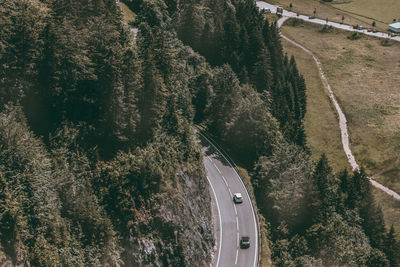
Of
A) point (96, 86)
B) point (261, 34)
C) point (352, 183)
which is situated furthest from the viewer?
point (261, 34)

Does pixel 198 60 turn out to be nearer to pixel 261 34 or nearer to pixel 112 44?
pixel 261 34

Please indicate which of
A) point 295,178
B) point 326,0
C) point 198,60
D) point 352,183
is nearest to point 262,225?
point 295,178

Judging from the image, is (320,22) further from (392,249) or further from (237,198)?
(237,198)

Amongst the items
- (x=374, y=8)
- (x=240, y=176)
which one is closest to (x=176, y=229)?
(x=240, y=176)

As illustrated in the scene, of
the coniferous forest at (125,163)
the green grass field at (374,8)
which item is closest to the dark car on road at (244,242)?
the coniferous forest at (125,163)

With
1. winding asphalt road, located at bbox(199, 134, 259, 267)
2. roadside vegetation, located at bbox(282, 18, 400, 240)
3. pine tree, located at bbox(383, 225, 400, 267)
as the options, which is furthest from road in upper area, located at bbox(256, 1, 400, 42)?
pine tree, located at bbox(383, 225, 400, 267)

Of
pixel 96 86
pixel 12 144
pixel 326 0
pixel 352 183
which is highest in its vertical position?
pixel 326 0
